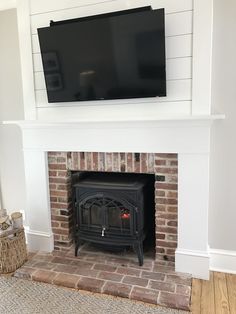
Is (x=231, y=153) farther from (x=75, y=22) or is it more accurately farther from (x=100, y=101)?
(x=75, y=22)

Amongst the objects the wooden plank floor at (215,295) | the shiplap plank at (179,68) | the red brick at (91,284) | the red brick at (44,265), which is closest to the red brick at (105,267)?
the red brick at (91,284)

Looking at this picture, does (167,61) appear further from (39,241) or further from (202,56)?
(39,241)

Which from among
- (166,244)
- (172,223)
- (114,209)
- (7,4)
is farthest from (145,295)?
(7,4)

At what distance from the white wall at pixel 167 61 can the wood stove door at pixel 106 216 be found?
0.73 metres

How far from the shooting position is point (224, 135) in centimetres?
221

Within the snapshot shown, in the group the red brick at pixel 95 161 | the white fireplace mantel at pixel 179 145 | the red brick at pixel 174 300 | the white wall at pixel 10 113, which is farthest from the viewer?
the white wall at pixel 10 113

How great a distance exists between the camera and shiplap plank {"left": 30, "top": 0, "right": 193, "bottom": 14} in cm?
206

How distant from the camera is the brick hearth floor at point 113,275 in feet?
6.62

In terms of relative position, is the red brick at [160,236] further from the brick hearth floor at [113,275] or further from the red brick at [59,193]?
the red brick at [59,193]

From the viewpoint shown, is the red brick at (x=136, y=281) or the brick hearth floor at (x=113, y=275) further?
the red brick at (x=136, y=281)

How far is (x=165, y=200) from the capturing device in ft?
7.57

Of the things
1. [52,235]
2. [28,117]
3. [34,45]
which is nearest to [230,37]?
[34,45]

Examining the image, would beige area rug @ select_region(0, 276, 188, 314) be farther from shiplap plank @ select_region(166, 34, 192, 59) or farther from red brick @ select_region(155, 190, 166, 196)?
shiplap plank @ select_region(166, 34, 192, 59)

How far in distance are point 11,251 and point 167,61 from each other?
203 cm
